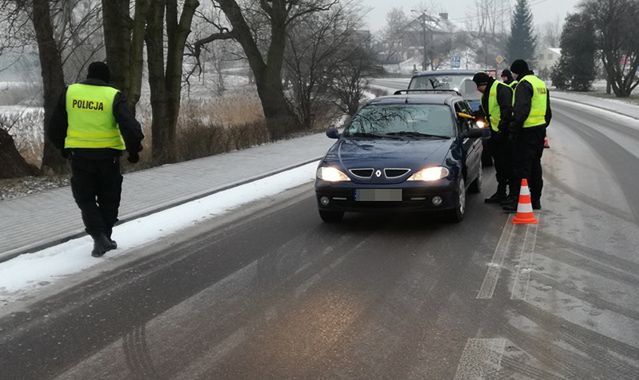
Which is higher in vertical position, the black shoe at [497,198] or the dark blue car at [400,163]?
the dark blue car at [400,163]

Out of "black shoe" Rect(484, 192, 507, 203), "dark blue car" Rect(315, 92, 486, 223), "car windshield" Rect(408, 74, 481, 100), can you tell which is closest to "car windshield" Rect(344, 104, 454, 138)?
"dark blue car" Rect(315, 92, 486, 223)

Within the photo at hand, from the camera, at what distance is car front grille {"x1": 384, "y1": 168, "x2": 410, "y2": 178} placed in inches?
272

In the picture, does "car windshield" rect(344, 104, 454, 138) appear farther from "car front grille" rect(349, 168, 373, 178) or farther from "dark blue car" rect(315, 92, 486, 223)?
"car front grille" rect(349, 168, 373, 178)

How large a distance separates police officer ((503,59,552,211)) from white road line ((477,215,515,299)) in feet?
3.18

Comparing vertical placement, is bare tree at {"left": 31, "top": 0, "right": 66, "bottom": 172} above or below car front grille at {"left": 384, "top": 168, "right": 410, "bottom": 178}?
above

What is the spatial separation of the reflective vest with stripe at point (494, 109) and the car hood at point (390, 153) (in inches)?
54.4

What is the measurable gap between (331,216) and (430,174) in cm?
145

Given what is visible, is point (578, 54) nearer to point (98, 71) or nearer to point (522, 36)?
point (98, 71)

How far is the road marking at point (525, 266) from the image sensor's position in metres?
4.97

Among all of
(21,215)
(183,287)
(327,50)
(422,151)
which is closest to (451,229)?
(422,151)

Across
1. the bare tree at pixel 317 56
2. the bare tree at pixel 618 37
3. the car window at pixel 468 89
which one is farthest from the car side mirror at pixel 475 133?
the bare tree at pixel 618 37

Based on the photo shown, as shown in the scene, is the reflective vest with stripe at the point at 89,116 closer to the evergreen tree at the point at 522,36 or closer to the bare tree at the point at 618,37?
the bare tree at the point at 618,37

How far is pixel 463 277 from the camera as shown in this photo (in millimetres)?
5395

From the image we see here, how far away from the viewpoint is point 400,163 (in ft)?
22.9
